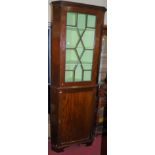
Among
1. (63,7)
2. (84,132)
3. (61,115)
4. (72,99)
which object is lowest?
(84,132)

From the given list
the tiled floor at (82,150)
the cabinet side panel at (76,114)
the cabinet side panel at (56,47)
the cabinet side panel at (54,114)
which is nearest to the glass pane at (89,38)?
the cabinet side panel at (56,47)

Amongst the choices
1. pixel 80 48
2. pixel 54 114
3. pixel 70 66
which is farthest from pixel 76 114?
pixel 80 48

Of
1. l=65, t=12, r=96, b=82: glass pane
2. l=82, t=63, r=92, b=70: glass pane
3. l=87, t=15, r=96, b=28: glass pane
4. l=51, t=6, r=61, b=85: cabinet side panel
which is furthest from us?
l=82, t=63, r=92, b=70: glass pane

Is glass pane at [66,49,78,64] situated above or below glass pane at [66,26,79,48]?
below

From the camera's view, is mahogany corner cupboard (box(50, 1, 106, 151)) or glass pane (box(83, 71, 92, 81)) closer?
mahogany corner cupboard (box(50, 1, 106, 151))

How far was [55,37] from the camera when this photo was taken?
9.00 ft

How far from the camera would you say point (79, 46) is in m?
2.88

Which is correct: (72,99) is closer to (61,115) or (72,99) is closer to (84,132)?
(61,115)

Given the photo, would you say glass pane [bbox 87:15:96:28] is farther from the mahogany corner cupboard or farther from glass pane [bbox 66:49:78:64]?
glass pane [bbox 66:49:78:64]

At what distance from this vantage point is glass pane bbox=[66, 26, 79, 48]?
2738 millimetres

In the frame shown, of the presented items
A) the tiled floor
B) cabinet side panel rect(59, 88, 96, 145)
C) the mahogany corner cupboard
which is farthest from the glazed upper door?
the tiled floor

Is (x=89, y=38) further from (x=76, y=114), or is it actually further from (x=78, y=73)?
(x=76, y=114)
